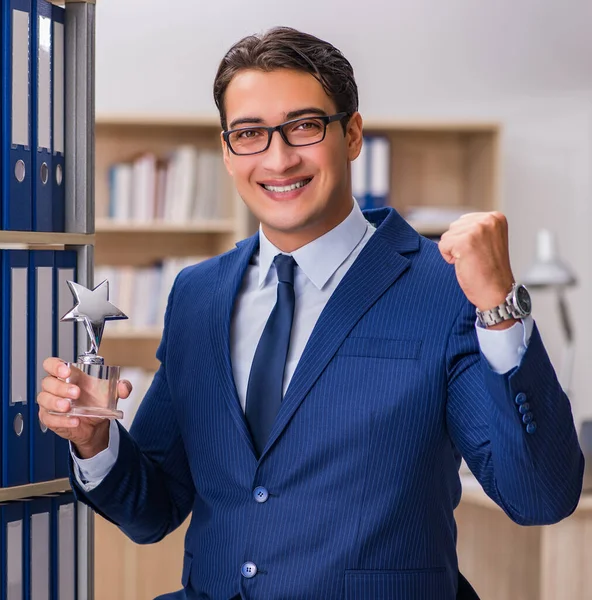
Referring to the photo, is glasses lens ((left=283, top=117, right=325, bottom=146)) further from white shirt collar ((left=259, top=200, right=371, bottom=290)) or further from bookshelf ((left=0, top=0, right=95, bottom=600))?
bookshelf ((left=0, top=0, right=95, bottom=600))

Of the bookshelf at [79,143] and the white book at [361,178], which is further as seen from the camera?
the white book at [361,178]

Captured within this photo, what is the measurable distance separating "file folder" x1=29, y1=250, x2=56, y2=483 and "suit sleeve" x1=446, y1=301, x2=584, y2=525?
0.70 meters

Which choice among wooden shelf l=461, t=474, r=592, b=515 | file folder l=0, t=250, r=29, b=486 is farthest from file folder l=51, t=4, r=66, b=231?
wooden shelf l=461, t=474, r=592, b=515

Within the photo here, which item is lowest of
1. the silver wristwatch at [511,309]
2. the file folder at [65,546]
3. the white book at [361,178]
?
the file folder at [65,546]

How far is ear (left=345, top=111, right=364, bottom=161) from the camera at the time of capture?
5.33ft

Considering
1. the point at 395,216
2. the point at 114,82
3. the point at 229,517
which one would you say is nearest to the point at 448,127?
the point at 114,82

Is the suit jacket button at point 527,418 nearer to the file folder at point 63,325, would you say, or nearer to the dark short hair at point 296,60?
the dark short hair at point 296,60

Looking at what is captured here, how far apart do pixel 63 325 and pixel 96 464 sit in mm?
254

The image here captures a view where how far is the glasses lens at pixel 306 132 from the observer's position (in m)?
1.53

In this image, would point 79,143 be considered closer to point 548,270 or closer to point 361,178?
point 548,270

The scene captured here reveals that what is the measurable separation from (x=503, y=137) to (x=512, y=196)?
31cm

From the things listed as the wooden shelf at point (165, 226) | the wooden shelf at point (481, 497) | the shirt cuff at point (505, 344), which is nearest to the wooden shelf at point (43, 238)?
the shirt cuff at point (505, 344)

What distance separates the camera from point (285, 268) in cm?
162

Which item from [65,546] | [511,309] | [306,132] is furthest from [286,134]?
[65,546]
